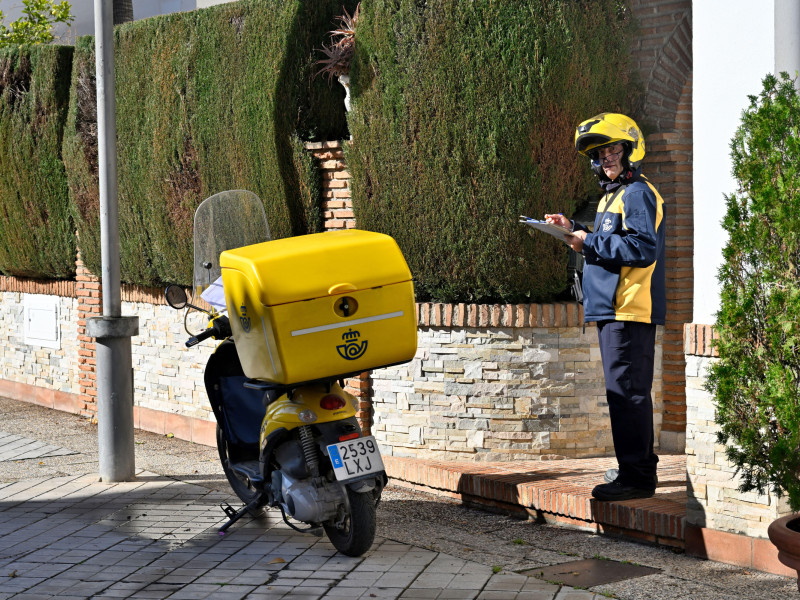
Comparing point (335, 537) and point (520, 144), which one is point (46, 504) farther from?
point (520, 144)

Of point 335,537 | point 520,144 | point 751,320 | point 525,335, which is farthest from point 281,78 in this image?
point 751,320

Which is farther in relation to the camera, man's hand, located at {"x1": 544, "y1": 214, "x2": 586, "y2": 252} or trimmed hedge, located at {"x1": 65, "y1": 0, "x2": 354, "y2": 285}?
trimmed hedge, located at {"x1": 65, "y1": 0, "x2": 354, "y2": 285}

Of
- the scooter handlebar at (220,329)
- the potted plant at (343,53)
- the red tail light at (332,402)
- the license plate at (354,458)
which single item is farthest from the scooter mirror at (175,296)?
the potted plant at (343,53)

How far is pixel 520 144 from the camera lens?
7.34 m

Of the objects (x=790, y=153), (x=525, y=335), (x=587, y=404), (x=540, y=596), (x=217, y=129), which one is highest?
(x=217, y=129)

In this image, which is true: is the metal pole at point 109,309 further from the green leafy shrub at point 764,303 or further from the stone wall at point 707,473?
the green leafy shrub at point 764,303

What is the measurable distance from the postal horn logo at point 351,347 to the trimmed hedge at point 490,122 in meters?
2.10

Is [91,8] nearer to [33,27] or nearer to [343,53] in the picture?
[33,27]

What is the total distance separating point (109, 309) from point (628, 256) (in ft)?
12.1

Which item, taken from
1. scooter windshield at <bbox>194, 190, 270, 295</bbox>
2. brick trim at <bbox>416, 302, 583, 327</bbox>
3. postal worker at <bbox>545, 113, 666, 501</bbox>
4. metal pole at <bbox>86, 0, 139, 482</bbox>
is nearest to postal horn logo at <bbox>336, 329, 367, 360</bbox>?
postal worker at <bbox>545, 113, 666, 501</bbox>

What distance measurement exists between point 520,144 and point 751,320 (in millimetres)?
2710

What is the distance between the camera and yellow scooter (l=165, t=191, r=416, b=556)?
5477mm

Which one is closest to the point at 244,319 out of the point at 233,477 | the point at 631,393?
the point at 233,477

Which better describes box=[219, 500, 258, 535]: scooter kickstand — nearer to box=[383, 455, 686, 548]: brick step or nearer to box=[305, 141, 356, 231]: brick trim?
box=[383, 455, 686, 548]: brick step
